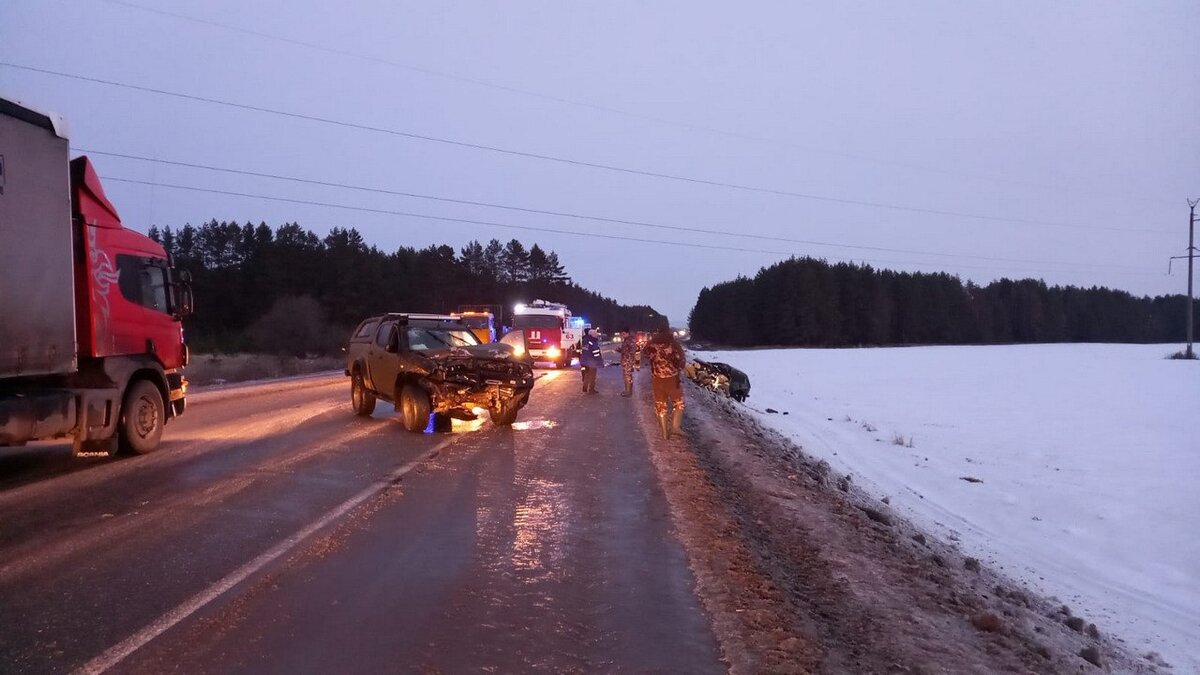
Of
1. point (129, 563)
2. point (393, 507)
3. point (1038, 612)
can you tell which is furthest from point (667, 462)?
point (129, 563)

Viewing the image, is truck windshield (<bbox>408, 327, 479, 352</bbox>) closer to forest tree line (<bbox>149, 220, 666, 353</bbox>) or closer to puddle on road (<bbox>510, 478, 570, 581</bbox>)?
puddle on road (<bbox>510, 478, 570, 581</bbox>)

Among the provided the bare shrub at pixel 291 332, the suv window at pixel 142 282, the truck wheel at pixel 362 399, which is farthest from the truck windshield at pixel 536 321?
the suv window at pixel 142 282

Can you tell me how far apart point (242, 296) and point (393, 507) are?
71989 millimetres

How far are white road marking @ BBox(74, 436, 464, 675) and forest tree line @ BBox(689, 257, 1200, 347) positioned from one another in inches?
4958

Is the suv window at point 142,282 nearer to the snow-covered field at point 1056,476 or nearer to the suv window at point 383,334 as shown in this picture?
the suv window at point 383,334

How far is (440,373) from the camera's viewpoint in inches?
614

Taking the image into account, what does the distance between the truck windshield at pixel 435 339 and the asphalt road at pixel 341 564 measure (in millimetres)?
3391

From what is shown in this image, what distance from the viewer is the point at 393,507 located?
9.32m

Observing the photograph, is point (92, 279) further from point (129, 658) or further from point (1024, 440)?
point (1024, 440)

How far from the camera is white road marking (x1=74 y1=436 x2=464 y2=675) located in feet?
16.3

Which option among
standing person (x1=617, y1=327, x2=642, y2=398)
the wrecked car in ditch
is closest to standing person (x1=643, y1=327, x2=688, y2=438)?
standing person (x1=617, y1=327, x2=642, y2=398)

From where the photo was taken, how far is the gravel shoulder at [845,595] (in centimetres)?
546

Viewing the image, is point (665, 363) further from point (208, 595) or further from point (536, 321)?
point (536, 321)

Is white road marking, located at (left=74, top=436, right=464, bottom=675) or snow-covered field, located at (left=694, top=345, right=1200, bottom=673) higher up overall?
white road marking, located at (left=74, top=436, right=464, bottom=675)
